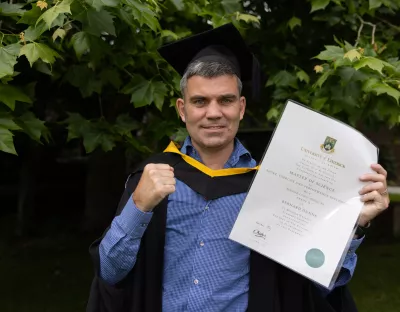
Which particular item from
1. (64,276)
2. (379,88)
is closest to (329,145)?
(379,88)

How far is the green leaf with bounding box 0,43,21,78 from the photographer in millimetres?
2389

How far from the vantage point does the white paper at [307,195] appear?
165cm

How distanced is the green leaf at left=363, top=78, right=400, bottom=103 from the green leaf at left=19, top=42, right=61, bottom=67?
1762 mm

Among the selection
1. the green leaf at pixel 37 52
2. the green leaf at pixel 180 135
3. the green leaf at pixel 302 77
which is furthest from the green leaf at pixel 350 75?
the green leaf at pixel 37 52

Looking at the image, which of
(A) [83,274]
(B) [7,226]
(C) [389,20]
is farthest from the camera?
(B) [7,226]

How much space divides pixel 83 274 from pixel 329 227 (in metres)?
4.67

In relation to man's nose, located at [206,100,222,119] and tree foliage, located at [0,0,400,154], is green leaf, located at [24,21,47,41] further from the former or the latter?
man's nose, located at [206,100,222,119]

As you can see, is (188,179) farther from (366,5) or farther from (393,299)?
(393,299)

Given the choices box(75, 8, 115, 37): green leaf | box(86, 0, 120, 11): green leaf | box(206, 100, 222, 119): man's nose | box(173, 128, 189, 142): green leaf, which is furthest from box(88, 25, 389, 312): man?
box(173, 128, 189, 142): green leaf

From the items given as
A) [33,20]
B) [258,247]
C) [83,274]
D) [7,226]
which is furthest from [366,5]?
[7,226]

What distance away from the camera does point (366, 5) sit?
12.1 feet

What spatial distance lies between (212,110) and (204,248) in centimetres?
48

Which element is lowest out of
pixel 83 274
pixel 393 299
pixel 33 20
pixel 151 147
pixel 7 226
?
pixel 7 226

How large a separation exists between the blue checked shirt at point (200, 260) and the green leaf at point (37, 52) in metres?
1.20
